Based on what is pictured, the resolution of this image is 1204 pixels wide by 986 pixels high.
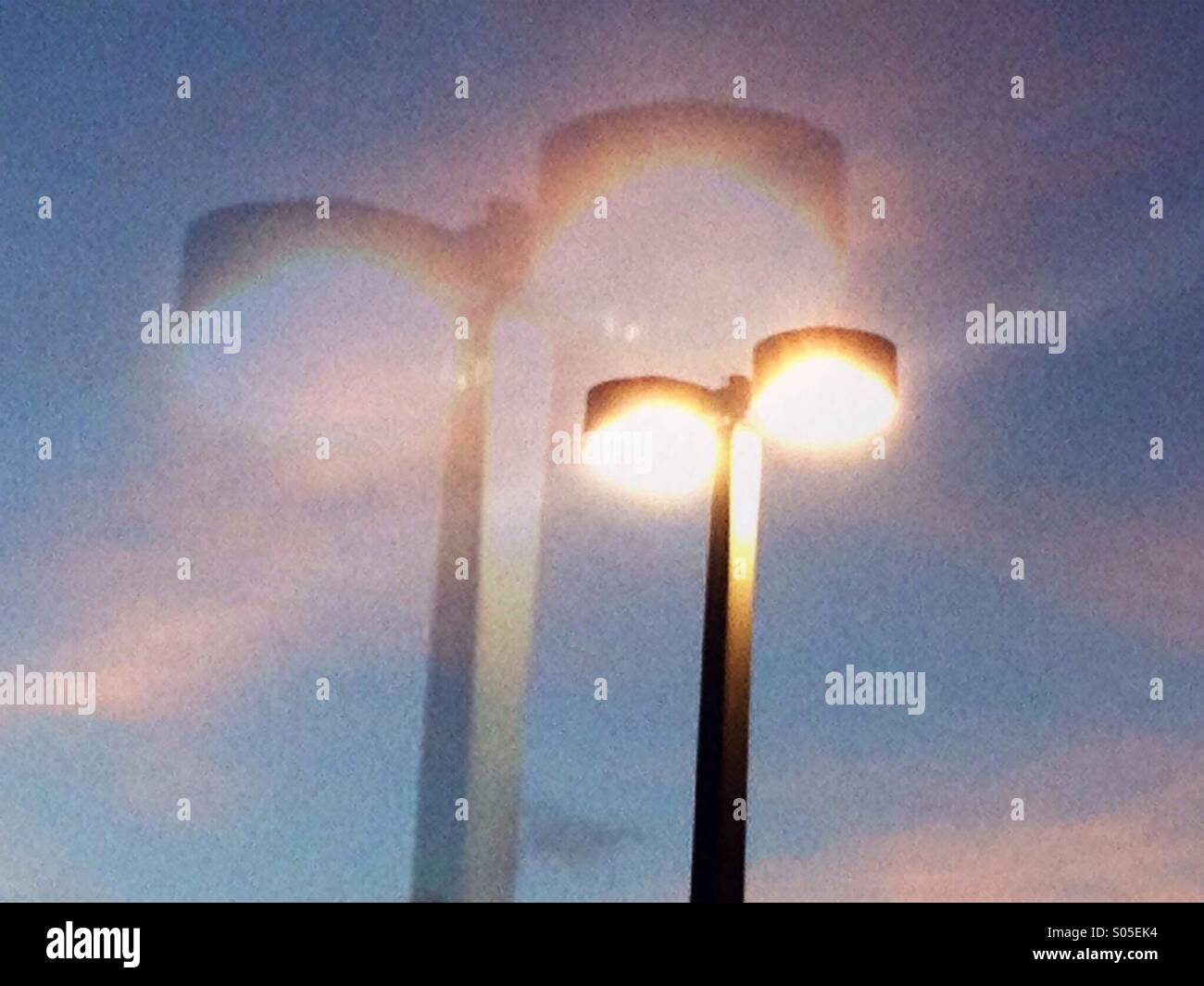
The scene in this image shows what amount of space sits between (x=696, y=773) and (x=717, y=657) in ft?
1.46

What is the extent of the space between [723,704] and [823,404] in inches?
49.2

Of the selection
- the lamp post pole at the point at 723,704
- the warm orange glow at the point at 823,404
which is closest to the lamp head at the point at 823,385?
the warm orange glow at the point at 823,404

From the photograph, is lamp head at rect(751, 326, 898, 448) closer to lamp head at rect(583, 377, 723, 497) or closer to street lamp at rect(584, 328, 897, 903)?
street lamp at rect(584, 328, 897, 903)

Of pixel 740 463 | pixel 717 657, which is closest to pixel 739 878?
pixel 717 657

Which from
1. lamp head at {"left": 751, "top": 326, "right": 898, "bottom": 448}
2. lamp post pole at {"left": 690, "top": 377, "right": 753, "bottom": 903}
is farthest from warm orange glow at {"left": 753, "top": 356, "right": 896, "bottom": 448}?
lamp post pole at {"left": 690, "top": 377, "right": 753, "bottom": 903}

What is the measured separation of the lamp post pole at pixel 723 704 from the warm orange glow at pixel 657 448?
0.35 ft

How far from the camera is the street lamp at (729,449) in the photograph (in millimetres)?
4992

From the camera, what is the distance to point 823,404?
5.44m

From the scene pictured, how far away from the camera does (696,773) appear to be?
516 cm

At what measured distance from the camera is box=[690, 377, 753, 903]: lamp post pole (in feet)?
16.1

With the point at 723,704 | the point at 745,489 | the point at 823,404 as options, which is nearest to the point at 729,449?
the point at 745,489

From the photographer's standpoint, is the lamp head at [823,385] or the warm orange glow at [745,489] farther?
the warm orange glow at [745,489]

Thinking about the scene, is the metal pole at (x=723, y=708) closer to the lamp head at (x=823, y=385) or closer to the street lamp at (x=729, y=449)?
the street lamp at (x=729, y=449)
